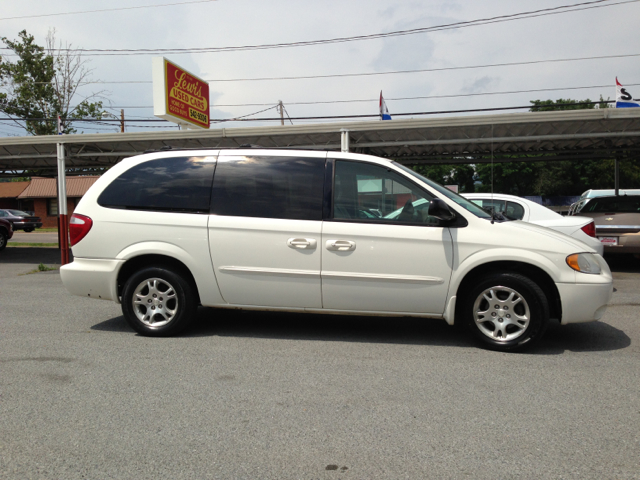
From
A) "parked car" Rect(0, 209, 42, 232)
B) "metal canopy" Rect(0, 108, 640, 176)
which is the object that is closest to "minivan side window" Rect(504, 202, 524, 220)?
"metal canopy" Rect(0, 108, 640, 176)

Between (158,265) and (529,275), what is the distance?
147 inches

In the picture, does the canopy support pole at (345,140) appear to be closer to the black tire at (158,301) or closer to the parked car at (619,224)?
the parked car at (619,224)

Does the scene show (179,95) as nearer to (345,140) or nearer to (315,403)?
(345,140)

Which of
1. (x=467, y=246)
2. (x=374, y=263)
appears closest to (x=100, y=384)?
(x=374, y=263)

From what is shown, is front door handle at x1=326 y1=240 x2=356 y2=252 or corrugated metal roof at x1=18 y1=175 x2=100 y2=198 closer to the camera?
front door handle at x1=326 y1=240 x2=356 y2=252

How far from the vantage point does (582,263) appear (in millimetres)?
4863

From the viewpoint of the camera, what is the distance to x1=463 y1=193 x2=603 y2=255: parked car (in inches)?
324

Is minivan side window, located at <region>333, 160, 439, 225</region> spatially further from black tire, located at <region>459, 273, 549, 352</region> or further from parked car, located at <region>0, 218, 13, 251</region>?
parked car, located at <region>0, 218, 13, 251</region>

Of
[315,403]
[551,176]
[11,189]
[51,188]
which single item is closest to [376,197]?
[315,403]

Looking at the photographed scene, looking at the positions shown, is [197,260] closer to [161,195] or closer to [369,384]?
[161,195]

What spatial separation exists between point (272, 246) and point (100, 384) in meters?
1.97

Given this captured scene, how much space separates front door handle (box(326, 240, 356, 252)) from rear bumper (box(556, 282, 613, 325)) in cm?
194

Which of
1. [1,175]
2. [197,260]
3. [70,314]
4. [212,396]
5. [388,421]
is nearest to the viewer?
[388,421]

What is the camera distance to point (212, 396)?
3789 mm
